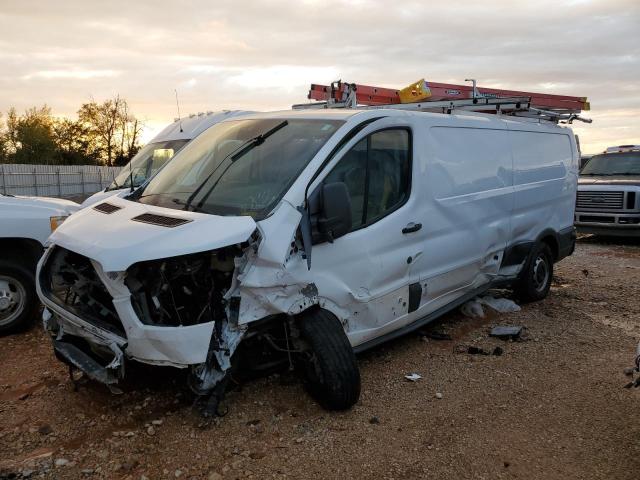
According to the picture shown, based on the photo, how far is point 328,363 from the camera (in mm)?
3875

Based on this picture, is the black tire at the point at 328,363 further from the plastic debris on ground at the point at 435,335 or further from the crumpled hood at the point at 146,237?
the plastic debris on ground at the point at 435,335

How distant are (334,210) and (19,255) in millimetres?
3636

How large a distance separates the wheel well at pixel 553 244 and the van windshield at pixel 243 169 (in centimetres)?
393

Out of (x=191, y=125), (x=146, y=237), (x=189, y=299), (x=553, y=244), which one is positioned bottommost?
(x=553, y=244)

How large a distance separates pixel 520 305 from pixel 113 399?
4.79m

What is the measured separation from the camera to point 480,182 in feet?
18.8

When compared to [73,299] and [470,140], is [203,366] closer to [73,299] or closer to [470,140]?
[73,299]

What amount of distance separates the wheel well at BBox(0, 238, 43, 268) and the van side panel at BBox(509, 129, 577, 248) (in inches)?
198

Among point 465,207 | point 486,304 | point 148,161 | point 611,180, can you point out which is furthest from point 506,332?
point 611,180

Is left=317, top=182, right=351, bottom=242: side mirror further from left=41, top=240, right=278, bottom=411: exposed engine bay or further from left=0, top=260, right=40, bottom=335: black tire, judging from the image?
left=0, top=260, right=40, bottom=335: black tire

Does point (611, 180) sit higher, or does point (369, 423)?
point (611, 180)

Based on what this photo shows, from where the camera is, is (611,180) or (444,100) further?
(611,180)

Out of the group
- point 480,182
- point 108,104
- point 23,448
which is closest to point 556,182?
point 480,182

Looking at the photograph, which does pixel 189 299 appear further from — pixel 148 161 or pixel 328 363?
pixel 148 161
